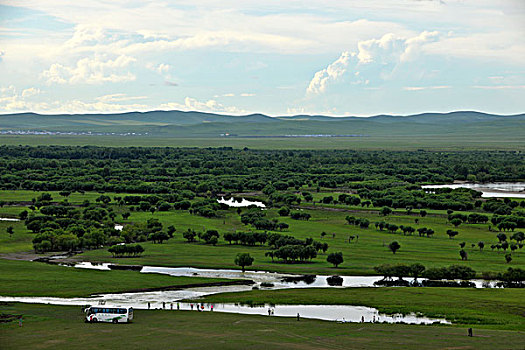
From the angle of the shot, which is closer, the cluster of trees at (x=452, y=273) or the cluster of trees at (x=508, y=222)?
the cluster of trees at (x=452, y=273)

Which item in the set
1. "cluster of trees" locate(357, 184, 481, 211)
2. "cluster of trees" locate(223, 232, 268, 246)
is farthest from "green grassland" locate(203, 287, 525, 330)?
"cluster of trees" locate(357, 184, 481, 211)

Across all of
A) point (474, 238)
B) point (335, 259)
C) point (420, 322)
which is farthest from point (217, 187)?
point (420, 322)

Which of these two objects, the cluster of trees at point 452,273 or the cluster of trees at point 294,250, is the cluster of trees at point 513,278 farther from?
the cluster of trees at point 294,250

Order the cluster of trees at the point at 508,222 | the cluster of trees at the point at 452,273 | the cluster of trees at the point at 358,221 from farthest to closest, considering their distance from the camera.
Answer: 1. the cluster of trees at the point at 358,221
2. the cluster of trees at the point at 508,222
3. the cluster of trees at the point at 452,273

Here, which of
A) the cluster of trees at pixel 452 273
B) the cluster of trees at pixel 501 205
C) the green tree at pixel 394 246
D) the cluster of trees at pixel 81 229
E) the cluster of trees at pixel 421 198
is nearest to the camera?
the cluster of trees at pixel 452 273

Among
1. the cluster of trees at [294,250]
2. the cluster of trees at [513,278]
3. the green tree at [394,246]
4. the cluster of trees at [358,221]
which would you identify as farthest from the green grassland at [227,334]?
the cluster of trees at [358,221]

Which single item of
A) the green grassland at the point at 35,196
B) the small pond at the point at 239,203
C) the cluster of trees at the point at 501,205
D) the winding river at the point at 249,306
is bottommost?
the winding river at the point at 249,306

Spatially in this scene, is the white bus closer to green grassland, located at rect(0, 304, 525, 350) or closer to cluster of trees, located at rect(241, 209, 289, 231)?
green grassland, located at rect(0, 304, 525, 350)
